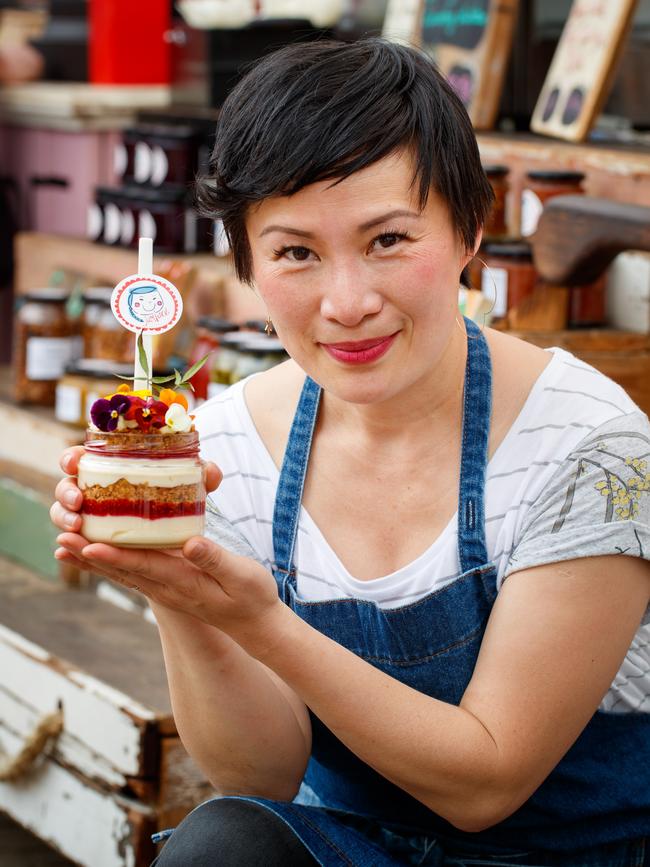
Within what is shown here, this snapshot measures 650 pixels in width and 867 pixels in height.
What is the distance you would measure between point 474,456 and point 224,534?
1.00 feet

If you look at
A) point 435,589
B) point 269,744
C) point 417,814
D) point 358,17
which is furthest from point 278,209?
point 358,17

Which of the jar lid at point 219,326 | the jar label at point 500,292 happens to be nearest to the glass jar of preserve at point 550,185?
the jar label at point 500,292

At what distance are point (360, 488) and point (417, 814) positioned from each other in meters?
0.38

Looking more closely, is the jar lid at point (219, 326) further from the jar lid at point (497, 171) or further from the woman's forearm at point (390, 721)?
the woman's forearm at point (390, 721)

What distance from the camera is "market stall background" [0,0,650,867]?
2469 mm

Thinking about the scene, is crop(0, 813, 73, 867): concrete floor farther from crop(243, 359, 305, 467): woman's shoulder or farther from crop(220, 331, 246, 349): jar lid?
crop(243, 359, 305, 467): woman's shoulder

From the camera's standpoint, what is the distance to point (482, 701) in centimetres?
147

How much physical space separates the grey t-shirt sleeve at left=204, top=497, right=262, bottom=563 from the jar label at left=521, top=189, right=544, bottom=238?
4.25ft

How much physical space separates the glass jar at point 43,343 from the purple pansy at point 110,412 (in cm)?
240

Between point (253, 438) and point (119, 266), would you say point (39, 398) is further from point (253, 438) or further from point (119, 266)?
point (253, 438)

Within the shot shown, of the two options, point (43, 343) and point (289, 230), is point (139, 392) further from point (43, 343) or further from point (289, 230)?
point (43, 343)

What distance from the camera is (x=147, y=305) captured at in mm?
1451

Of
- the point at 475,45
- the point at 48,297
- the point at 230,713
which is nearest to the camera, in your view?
the point at 230,713

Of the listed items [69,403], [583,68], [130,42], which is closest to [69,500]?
[583,68]
